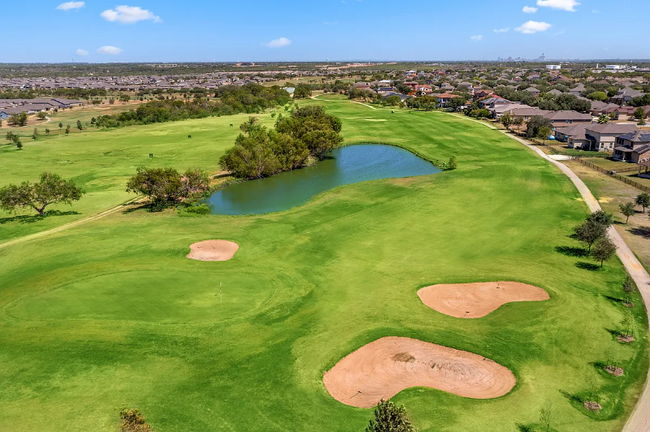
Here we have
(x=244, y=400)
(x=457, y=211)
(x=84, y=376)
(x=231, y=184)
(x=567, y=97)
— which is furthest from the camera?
(x=567, y=97)

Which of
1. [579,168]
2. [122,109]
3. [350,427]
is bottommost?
[350,427]

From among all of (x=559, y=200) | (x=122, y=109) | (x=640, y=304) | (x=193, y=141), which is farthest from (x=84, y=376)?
(x=122, y=109)

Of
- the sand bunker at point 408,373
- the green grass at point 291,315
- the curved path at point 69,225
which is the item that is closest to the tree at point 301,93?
the curved path at point 69,225

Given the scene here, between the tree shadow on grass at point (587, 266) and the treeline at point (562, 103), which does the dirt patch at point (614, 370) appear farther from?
the treeline at point (562, 103)

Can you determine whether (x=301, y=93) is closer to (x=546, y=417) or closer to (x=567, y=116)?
(x=567, y=116)

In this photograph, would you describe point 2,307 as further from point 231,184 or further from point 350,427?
point 231,184

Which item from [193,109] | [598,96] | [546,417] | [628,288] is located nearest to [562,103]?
[598,96]

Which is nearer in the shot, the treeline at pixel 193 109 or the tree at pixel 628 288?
the tree at pixel 628 288
